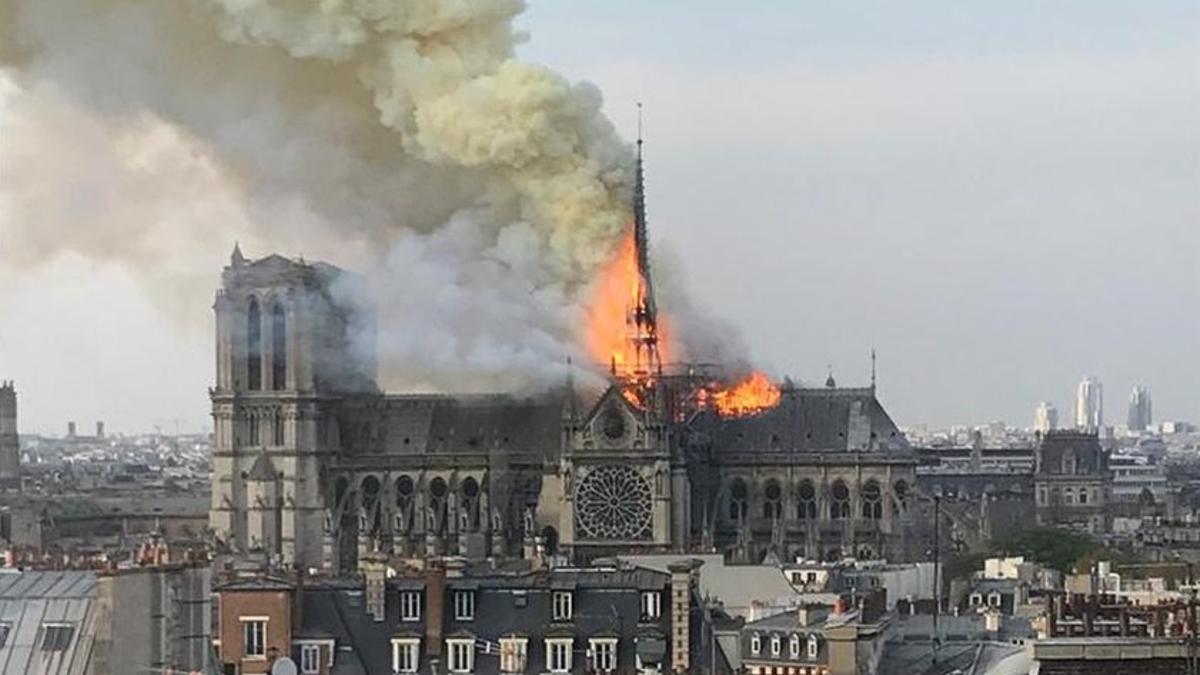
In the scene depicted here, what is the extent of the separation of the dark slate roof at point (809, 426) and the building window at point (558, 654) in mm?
81722

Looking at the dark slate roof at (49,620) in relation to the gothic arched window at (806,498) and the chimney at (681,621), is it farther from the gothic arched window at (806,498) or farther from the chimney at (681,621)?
the gothic arched window at (806,498)

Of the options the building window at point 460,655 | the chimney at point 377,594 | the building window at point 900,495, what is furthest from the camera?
the building window at point 900,495

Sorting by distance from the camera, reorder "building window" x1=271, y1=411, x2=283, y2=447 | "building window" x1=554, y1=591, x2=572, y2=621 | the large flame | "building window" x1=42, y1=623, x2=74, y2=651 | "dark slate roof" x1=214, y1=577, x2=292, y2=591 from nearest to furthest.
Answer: "building window" x1=42, y1=623, x2=74, y2=651
"dark slate roof" x1=214, y1=577, x2=292, y2=591
"building window" x1=554, y1=591, x2=572, y2=621
the large flame
"building window" x1=271, y1=411, x2=283, y2=447

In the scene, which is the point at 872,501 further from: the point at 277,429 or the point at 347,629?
the point at 347,629

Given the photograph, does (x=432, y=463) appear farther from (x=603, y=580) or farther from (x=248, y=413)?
(x=603, y=580)

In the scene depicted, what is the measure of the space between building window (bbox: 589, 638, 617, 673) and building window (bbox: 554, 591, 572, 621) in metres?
0.65

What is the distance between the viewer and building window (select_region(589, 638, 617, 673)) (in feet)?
198

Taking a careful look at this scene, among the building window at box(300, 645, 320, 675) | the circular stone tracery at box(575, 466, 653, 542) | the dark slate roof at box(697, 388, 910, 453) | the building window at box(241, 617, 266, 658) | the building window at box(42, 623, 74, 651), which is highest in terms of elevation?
the dark slate roof at box(697, 388, 910, 453)

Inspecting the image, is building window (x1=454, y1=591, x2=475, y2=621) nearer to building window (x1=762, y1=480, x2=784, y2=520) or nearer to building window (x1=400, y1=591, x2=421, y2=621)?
building window (x1=400, y1=591, x2=421, y2=621)

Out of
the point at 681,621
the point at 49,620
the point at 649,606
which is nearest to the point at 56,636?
the point at 49,620

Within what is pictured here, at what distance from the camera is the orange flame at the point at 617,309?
5256 inches

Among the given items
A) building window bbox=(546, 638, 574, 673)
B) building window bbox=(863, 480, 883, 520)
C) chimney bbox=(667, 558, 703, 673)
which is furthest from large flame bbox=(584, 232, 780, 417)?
building window bbox=(546, 638, 574, 673)

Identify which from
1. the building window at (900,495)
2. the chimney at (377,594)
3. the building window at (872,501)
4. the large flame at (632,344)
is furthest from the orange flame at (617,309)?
the chimney at (377,594)

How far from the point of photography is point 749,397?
145250 mm
